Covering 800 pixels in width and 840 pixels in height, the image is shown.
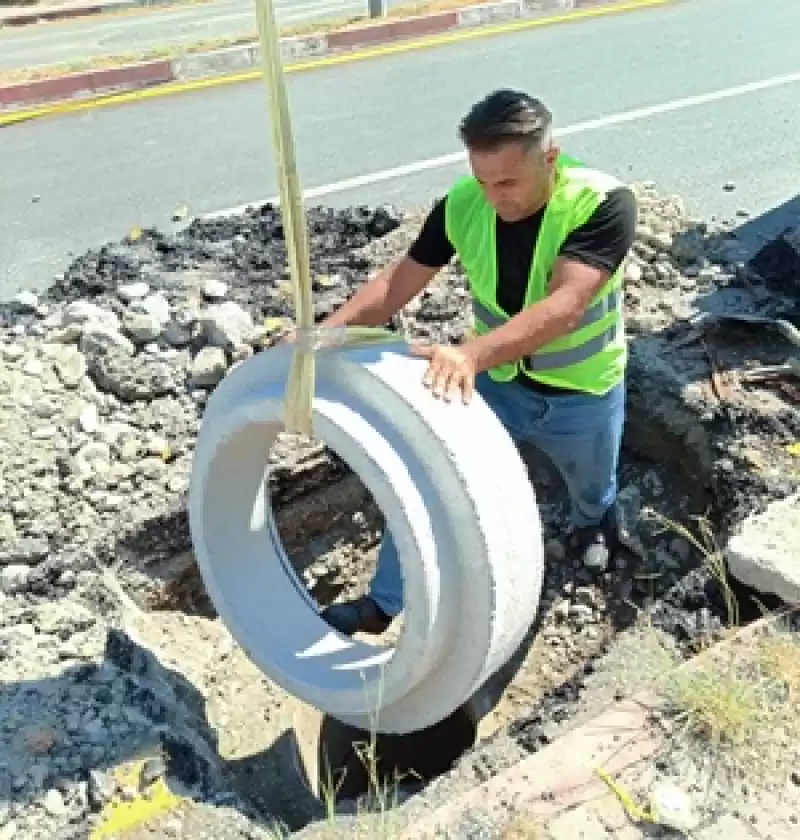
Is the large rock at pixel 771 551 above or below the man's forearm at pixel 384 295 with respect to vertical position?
below

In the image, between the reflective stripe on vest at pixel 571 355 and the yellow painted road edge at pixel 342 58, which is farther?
the yellow painted road edge at pixel 342 58

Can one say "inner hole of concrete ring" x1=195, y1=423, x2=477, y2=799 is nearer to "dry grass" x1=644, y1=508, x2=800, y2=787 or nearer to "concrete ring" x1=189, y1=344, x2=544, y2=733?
"concrete ring" x1=189, y1=344, x2=544, y2=733

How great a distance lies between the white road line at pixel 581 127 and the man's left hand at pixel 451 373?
3.98 metres

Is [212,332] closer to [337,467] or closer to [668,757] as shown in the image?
[337,467]

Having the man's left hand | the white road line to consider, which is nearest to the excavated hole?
the man's left hand

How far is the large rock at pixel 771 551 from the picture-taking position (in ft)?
11.4

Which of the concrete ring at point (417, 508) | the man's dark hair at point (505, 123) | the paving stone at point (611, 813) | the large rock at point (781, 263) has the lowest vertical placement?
the paving stone at point (611, 813)

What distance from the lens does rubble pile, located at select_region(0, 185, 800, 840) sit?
12.0 feet

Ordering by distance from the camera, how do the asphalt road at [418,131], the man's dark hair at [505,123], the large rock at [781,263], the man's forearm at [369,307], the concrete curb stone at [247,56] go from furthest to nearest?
the concrete curb stone at [247,56], the asphalt road at [418,131], the large rock at [781,263], the man's forearm at [369,307], the man's dark hair at [505,123]

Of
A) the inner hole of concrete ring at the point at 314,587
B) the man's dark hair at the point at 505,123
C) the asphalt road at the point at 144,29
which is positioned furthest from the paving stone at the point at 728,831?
the asphalt road at the point at 144,29

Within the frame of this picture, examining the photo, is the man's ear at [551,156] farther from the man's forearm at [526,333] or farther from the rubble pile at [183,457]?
the rubble pile at [183,457]

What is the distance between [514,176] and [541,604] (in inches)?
72.7

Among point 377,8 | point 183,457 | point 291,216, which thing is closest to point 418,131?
point 377,8

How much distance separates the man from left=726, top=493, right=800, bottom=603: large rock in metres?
0.54
